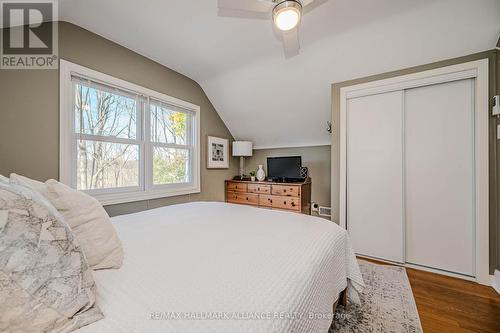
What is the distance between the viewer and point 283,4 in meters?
1.31

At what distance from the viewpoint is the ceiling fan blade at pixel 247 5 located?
1.38m

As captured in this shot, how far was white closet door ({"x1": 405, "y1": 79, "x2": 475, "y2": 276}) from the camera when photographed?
2.00 metres

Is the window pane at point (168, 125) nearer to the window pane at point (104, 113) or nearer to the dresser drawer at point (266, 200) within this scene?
the window pane at point (104, 113)

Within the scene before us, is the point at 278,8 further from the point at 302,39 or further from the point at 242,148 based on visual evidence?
the point at 242,148

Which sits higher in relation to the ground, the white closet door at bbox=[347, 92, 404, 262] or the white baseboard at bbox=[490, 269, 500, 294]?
the white closet door at bbox=[347, 92, 404, 262]

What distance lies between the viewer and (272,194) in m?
3.46

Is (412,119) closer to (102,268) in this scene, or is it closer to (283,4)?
(283,4)

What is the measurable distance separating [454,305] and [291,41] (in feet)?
8.44

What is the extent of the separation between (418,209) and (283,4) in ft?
7.97

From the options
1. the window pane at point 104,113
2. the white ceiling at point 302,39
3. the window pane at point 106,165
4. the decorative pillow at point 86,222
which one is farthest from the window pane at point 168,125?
the decorative pillow at point 86,222

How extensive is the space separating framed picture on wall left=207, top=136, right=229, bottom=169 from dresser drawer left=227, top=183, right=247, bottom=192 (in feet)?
1.22

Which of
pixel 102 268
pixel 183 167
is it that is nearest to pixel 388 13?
pixel 102 268

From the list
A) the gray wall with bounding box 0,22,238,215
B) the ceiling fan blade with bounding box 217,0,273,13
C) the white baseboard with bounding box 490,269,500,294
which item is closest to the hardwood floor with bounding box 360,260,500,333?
the white baseboard with bounding box 490,269,500,294

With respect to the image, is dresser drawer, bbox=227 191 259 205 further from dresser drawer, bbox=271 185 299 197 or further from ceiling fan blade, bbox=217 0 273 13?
ceiling fan blade, bbox=217 0 273 13
